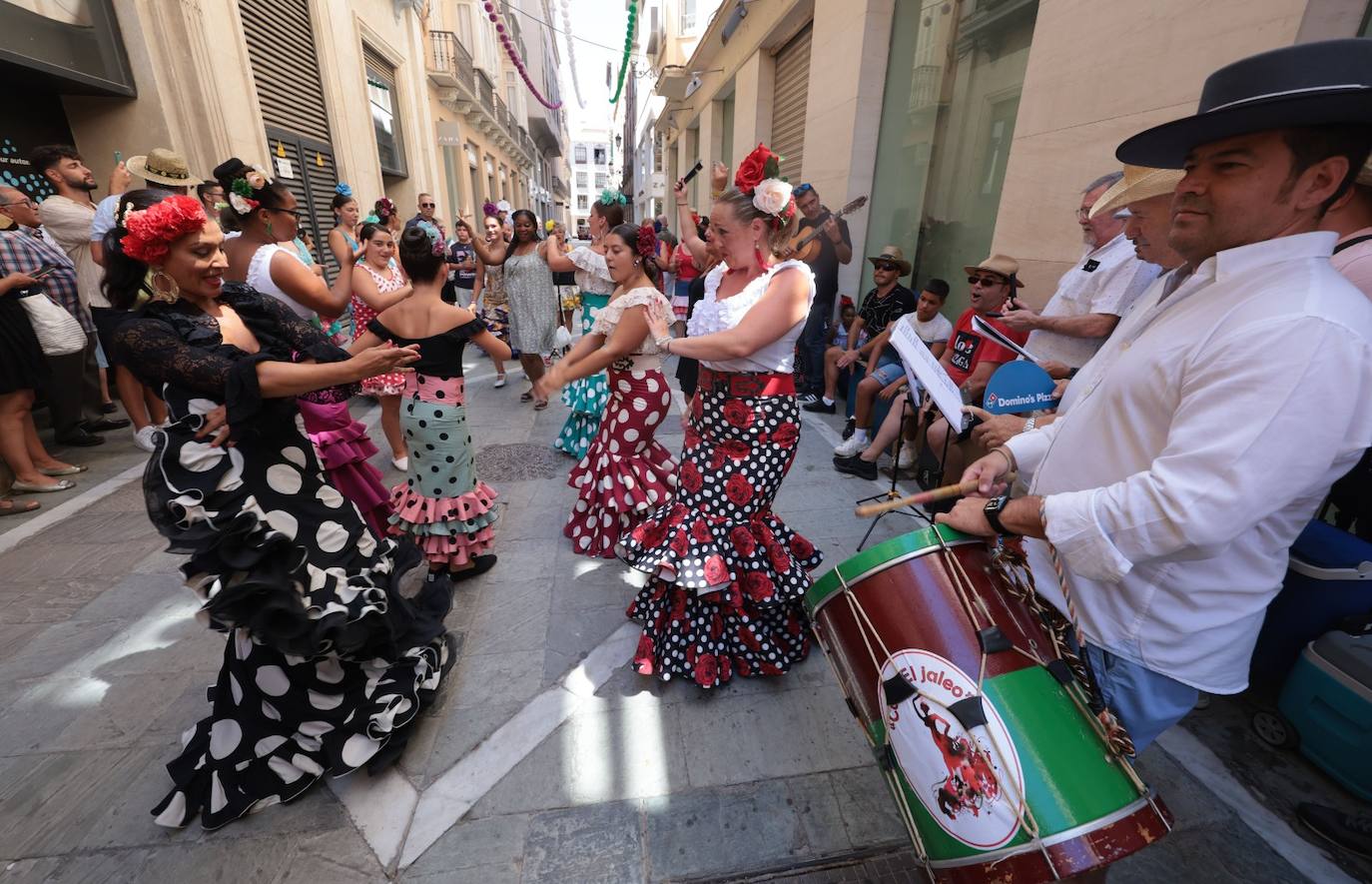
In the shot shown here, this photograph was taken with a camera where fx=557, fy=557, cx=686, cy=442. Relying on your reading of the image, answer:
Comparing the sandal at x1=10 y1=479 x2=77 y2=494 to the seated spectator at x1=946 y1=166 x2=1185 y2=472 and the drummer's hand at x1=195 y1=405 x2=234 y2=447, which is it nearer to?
the drummer's hand at x1=195 y1=405 x2=234 y2=447

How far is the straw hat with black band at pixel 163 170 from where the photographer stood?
389cm

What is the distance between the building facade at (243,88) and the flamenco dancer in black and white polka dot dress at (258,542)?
5548 millimetres

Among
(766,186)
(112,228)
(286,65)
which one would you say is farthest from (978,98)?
(286,65)

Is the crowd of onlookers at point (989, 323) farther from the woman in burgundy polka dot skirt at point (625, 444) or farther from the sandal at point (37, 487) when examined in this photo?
the sandal at point (37, 487)

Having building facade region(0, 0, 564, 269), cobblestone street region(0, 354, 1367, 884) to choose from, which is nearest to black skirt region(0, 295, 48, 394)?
cobblestone street region(0, 354, 1367, 884)

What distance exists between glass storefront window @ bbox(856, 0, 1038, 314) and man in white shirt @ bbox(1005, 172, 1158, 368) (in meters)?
1.80

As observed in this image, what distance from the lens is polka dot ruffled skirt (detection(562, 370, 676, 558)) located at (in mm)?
3438

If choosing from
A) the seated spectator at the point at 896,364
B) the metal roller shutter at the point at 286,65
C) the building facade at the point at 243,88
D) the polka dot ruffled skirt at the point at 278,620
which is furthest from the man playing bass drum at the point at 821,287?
the metal roller shutter at the point at 286,65

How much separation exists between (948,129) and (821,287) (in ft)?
6.38

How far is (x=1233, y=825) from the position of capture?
1.91 m

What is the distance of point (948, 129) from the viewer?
570 cm

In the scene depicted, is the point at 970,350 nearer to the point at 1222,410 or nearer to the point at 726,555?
the point at 726,555

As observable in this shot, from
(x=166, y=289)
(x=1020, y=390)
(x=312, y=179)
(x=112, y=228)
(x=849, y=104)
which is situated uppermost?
(x=849, y=104)

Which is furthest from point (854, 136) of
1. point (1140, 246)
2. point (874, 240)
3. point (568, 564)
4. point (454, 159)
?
point (454, 159)
